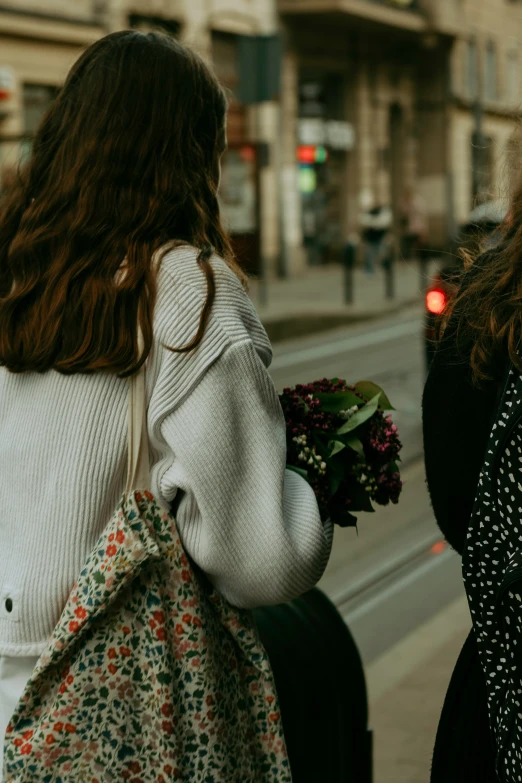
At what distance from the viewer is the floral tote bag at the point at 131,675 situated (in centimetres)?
189

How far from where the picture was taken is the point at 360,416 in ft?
7.45

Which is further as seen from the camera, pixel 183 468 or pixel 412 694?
pixel 412 694

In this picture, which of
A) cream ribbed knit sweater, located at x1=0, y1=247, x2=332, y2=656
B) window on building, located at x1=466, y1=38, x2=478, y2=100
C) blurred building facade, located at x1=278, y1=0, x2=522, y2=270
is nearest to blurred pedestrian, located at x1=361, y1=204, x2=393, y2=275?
blurred building facade, located at x1=278, y1=0, x2=522, y2=270

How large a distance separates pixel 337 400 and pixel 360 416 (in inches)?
2.5

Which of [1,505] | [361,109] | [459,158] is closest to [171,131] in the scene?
[1,505]

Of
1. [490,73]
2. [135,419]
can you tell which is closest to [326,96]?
[490,73]

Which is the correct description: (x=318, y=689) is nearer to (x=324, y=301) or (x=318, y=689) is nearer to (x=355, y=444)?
(x=355, y=444)

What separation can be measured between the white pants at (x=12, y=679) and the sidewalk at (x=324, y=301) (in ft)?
39.3

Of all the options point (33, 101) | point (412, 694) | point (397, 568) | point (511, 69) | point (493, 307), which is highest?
point (511, 69)

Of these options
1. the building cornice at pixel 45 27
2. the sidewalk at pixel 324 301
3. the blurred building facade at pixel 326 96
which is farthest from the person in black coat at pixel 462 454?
the building cornice at pixel 45 27

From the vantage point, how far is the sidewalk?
17.3 m

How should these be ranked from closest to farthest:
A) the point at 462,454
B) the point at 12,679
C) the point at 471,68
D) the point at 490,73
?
the point at 462,454 → the point at 12,679 → the point at 471,68 → the point at 490,73

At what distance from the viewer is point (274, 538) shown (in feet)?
6.40

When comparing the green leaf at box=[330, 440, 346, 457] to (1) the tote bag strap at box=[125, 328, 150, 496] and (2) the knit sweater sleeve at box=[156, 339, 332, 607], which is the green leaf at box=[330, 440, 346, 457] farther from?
(1) the tote bag strap at box=[125, 328, 150, 496]
